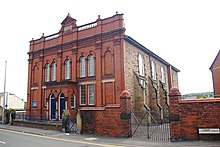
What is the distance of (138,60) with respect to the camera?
973 inches

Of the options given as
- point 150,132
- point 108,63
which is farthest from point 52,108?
point 150,132

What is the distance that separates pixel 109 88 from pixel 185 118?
36.3 feet

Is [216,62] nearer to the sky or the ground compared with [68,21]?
nearer to the ground

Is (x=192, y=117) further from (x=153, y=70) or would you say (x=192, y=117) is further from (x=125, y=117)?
(x=153, y=70)

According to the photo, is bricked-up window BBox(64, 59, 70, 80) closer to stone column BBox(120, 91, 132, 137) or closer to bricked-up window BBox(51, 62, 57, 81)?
bricked-up window BBox(51, 62, 57, 81)

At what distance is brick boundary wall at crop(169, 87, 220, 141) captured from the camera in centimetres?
1139

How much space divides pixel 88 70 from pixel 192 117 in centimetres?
1472

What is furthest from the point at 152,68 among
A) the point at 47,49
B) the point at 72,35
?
the point at 47,49

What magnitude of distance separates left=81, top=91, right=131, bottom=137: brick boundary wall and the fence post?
9.45 ft

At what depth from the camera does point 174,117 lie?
476 inches

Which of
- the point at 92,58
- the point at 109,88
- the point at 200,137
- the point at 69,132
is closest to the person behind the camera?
the point at 200,137

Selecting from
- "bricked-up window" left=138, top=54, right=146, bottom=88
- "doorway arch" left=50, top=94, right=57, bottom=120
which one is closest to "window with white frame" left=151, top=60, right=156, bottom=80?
"bricked-up window" left=138, top=54, right=146, bottom=88

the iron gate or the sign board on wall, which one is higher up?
the sign board on wall

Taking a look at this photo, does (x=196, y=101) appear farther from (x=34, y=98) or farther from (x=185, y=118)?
(x=34, y=98)
